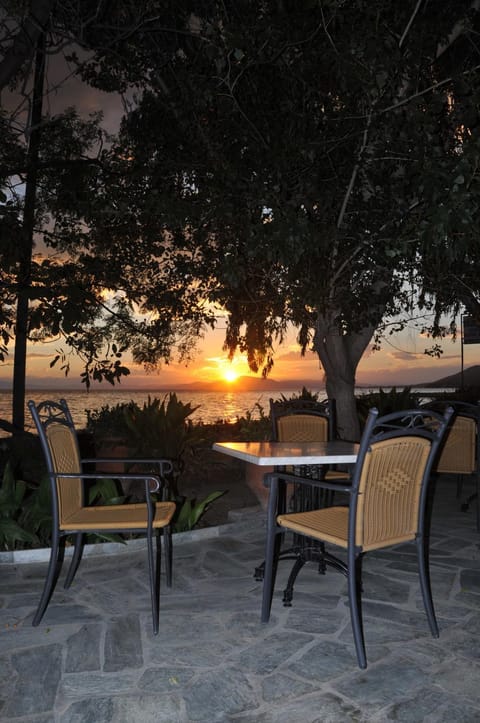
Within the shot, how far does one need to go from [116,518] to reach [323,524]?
3.35 ft

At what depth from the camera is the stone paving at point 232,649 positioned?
2.05 metres

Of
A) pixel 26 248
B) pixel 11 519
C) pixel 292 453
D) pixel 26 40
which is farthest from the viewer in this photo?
pixel 26 248

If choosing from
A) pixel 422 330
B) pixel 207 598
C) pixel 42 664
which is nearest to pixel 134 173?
pixel 207 598

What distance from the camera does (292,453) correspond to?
3.08 metres

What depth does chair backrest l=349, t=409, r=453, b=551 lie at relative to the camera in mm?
2439

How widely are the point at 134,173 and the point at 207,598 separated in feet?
11.3

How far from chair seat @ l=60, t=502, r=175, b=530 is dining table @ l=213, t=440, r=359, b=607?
469 mm

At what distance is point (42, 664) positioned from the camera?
235cm

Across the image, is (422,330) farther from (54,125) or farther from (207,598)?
(207,598)

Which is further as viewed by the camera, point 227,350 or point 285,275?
point 227,350

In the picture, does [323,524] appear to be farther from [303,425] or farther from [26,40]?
[26,40]

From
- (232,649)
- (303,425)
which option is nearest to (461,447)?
(303,425)

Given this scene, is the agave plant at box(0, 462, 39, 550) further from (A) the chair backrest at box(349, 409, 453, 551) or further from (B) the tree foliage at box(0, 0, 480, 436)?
(A) the chair backrest at box(349, 409, 453, 551)

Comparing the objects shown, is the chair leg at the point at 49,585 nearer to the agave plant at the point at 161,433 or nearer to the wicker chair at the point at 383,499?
the wicker chair at the point at 383,499
